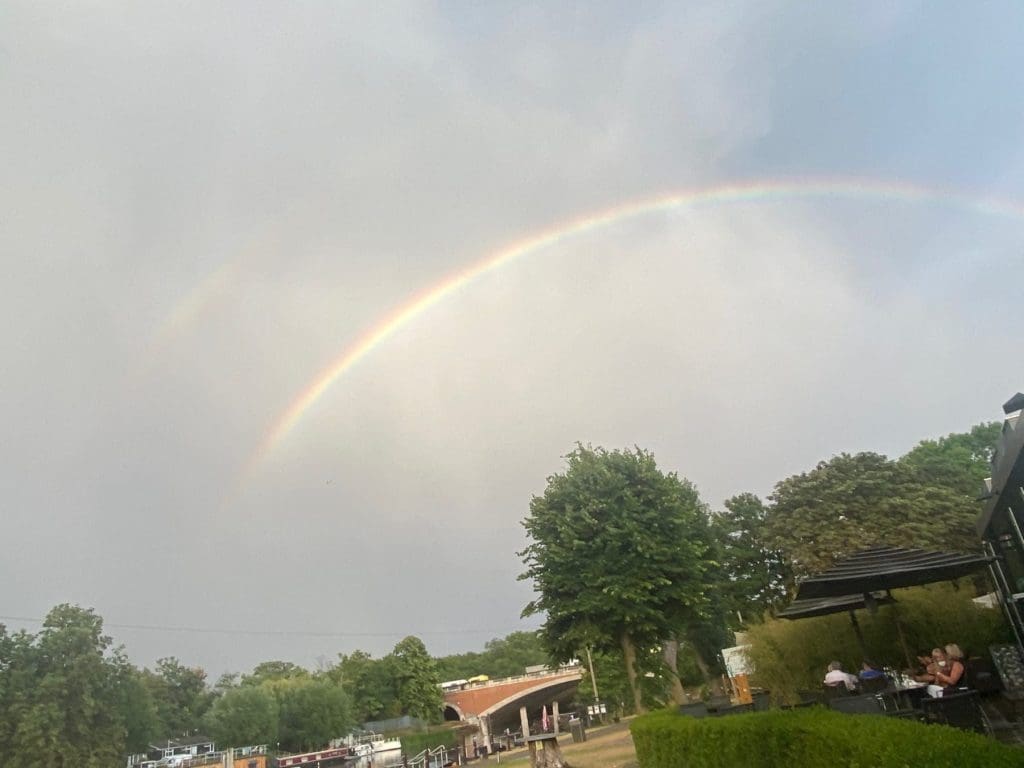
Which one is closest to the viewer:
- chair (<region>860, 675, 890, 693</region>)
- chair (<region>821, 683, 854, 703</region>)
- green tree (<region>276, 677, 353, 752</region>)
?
chair (<region>860, 675, 890, 693</region>)

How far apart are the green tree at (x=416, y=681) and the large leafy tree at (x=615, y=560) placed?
6136cm

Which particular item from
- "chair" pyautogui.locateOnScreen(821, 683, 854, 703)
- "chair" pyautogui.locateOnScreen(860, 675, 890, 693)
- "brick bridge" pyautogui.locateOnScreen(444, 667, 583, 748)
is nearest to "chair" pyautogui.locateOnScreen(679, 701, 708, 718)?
"chair" pyautogui.locateOnScreen(821, 683, 854, 703)

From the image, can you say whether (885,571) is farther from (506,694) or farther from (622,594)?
(506,694)

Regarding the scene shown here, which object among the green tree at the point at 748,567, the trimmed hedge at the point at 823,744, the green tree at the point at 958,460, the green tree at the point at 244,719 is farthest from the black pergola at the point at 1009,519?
the green tree at the point at 244,719

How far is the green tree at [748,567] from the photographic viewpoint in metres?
37.7

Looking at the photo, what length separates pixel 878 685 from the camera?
991 cm

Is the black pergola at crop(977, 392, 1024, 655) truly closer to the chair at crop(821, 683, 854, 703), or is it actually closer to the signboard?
the chair at crop(821, 683, 854, 703)

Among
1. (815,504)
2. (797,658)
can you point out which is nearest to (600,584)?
(797,658)

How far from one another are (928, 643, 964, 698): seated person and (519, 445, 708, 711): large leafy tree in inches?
451

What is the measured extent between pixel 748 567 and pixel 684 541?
777 inches

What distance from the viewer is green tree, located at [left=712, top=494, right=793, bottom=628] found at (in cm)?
3772

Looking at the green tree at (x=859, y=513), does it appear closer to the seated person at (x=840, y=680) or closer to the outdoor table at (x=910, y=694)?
the seated person at (x=840, y=680)

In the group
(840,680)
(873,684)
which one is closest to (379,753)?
(840,680)

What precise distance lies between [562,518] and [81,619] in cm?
4130
